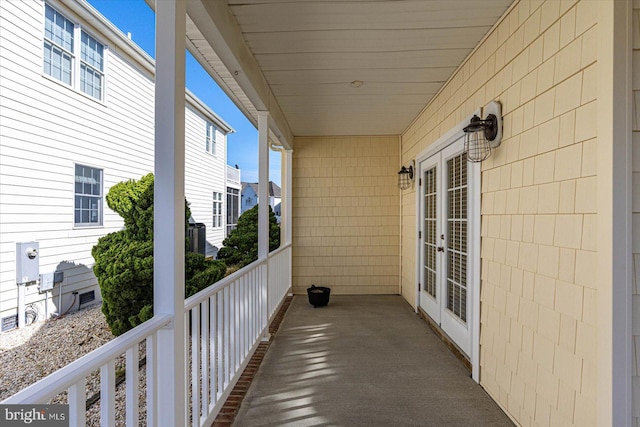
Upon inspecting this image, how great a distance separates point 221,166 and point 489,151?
8442mm

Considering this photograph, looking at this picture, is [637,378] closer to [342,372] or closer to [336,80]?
[342,372]

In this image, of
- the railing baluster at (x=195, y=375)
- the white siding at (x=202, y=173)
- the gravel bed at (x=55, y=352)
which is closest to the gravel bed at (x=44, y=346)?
the gravel bed at (x=55, y=352)

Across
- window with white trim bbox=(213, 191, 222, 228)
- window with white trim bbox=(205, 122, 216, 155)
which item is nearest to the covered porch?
window with white trim bbox=(205, 122, 216, 155)

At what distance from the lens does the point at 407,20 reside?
226 centimetres

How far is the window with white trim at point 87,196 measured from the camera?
436cm

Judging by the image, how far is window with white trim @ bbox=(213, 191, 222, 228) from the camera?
932 cm

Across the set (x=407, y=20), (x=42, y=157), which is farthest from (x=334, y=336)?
(x=42, y=157)

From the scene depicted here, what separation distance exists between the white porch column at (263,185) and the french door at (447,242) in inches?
75.2

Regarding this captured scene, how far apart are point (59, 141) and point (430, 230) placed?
15.8 ft

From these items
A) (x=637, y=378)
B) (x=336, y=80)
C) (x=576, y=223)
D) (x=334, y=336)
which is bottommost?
(x=334, y=336)

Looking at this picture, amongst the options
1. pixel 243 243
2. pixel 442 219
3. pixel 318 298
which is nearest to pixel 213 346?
pixel 442 219

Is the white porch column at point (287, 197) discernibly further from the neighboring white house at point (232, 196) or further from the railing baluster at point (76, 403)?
the neighboring white house at point (232, 196)

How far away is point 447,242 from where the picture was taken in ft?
11.4

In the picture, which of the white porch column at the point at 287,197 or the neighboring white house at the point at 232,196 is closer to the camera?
the white porch column at the point at 287,197
